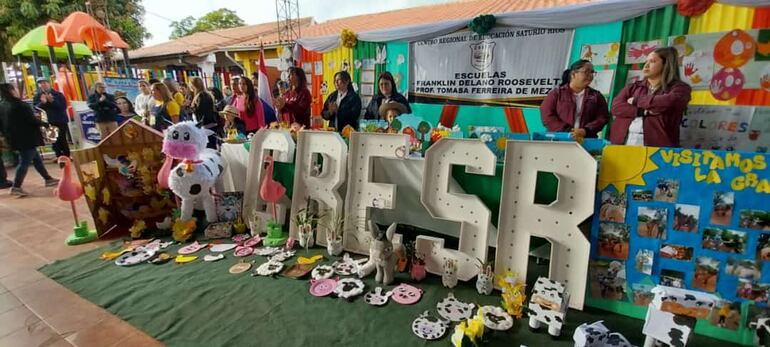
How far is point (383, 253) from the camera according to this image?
217 centimetres

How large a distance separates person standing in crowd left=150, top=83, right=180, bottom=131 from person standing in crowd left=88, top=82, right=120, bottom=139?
1.33 meters

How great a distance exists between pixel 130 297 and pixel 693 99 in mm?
4955

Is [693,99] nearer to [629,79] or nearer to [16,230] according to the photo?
[629,79]

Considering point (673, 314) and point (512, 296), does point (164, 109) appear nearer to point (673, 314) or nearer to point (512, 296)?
point (512, 296)

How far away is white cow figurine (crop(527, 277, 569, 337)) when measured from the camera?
1.70m

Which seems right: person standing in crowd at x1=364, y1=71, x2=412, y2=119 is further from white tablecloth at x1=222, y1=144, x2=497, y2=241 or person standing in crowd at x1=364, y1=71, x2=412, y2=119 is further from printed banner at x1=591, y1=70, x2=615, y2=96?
printed banner at x1=591, y1=70, x2=615, y2=96

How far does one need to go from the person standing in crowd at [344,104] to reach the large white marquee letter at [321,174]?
40.0 inches

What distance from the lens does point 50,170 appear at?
5977 mm

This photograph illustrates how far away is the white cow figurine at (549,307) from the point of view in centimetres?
170

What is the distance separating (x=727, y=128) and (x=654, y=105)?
1387mm

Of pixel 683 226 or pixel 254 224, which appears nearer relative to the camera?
pixel 683 226

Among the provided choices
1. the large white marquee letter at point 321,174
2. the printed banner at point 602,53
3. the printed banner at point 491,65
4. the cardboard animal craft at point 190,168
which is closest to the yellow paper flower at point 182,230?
the cardboard animal craft at point 190,168


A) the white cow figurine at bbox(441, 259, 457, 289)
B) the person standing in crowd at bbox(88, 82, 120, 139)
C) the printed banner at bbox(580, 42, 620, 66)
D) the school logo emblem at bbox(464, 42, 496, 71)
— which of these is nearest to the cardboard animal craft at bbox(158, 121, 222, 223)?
the white cow figurine at bbox(441, 259, 457, 289)

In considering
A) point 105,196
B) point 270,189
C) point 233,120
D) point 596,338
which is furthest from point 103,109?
point 596,338
